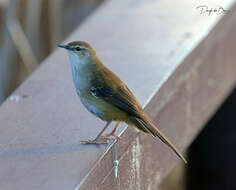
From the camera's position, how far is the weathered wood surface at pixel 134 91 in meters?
2.45

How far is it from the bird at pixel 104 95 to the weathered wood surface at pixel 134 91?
0.07 m

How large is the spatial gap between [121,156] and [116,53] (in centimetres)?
133

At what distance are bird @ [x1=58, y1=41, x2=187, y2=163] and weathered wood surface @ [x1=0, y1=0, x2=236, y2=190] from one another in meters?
0.07

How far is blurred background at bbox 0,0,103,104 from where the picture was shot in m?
5.42

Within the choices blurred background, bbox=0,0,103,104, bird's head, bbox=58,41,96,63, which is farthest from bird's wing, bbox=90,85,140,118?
blurred background, bbox=0,0,103,104

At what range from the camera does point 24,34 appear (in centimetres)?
557

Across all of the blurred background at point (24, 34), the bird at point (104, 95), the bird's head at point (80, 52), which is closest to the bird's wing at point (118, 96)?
the bird at point (104, 95)

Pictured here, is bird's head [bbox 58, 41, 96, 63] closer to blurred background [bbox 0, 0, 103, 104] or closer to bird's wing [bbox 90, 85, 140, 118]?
bird's wing [bbox 90, 85, 140, 118]

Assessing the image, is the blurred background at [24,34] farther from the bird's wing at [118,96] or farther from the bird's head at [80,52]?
the bird's wing at [118,96]

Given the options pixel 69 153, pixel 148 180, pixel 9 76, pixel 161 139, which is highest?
pixel 69 153

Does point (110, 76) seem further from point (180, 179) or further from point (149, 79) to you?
point (180, 179)

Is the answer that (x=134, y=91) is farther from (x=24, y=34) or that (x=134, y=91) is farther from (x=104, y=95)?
(x=24, y=34)

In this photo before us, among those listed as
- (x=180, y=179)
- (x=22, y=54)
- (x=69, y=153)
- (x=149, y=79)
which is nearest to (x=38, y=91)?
(x=149, y=79)

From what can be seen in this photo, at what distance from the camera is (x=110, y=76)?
3.24 m
